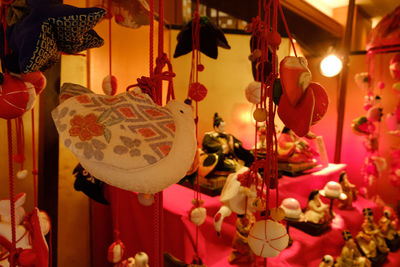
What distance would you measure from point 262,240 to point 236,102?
1291 millimetres

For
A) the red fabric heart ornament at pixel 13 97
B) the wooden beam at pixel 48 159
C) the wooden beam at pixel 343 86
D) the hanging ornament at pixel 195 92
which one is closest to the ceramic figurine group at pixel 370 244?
the wooden beam at pixel 343 86

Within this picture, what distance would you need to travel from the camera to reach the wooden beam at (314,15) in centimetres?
179

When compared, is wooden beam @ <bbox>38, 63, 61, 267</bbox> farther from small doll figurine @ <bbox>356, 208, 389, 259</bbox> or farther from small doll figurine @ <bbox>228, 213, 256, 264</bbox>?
small doll figurine @ <bbox>356, 208, 389, 259</bbox>

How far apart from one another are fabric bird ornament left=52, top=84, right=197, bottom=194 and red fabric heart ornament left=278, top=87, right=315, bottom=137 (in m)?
0.11

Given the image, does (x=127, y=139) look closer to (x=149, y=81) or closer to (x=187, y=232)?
(x=149, y=81)

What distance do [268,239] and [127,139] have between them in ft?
0.89

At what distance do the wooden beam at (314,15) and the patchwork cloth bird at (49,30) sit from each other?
157cm

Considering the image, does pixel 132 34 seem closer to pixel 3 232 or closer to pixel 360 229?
pixel 3 232

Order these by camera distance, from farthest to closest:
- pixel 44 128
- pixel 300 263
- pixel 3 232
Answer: pixel 300 263 < pixel 44 128 < pixel 3 232

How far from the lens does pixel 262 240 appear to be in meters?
0.44

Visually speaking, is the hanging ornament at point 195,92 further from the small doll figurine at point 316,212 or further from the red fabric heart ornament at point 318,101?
the small doll figurine at point 316,212

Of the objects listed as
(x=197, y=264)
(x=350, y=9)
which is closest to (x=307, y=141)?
(x=350, y=9)

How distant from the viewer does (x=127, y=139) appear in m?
0.29

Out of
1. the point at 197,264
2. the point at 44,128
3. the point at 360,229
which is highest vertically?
the point at 44,128
